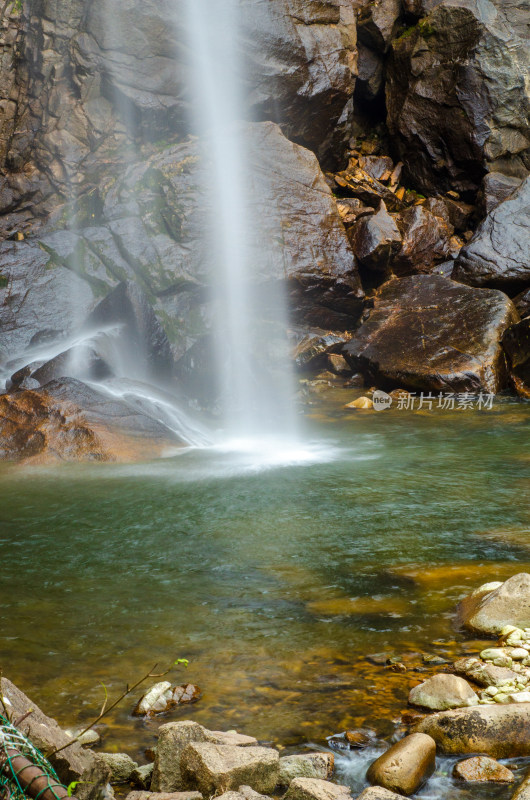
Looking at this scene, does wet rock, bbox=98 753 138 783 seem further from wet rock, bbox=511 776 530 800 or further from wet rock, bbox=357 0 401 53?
wet rock, bbox=357 0 401 53

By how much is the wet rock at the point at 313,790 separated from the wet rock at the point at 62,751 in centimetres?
66

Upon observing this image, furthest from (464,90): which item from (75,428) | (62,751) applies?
(62,751)

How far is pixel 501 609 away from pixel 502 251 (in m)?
12.4

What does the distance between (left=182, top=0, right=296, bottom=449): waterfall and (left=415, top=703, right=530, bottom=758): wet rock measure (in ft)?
29.5

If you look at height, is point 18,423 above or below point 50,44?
below

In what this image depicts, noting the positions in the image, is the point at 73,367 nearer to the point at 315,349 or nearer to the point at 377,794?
Answer: the point at 315,349

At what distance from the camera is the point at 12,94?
54.1ft

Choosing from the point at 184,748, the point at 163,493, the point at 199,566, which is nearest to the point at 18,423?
the point at 163,493

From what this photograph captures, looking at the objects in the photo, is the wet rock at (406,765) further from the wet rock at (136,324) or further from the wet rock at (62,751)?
the wet rock at (136,324)

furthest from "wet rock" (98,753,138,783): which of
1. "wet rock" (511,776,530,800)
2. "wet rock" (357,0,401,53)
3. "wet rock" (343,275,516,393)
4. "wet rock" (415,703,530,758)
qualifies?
"wet rock" (357,0,401,53)

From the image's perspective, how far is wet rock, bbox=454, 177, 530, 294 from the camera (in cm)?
1466

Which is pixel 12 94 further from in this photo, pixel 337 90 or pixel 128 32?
pixel 337 90

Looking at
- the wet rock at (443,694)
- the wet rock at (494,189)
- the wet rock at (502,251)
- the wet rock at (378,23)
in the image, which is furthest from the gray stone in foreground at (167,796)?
the wet rock at (378,23)

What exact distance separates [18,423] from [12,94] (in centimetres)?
1079
